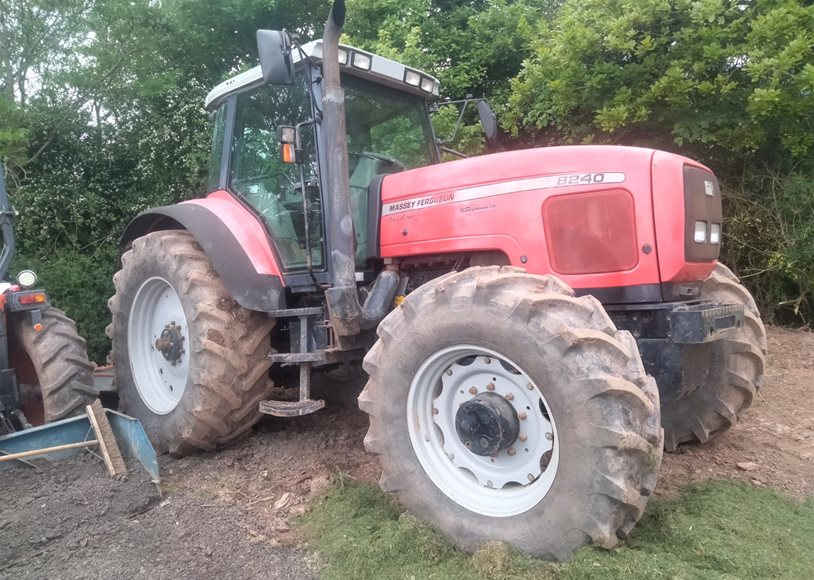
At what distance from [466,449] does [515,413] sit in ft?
0.99

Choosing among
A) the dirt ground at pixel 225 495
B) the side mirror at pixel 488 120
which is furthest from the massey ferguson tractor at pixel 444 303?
the side mirror at pixel 488 120

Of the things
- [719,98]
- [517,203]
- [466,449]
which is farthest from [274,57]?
[719,98]

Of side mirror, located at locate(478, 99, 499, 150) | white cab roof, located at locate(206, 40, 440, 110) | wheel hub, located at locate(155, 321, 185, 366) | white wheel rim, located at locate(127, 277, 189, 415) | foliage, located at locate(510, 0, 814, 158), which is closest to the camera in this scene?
white cab roof, located at locate(206, 40, 440, 110)

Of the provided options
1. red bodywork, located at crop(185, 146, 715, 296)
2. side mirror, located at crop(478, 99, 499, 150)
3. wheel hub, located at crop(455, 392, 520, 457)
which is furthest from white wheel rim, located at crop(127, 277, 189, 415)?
side mirror, located at crop(478, 99, 499, 150)

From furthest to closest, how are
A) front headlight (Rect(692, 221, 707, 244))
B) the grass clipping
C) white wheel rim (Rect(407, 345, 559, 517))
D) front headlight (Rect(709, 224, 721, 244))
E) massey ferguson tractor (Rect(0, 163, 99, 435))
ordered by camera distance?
massey ferguson tractor (Rect(0, 163, 99, 435)) < front headlight (Rect(709, 224, 721, 244)) < front headlight (Rect(692, 221, 707, 244)) < white wheel rim (Rect(407, 345, 559, 517)) < the grass clipping

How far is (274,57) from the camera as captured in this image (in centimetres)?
321

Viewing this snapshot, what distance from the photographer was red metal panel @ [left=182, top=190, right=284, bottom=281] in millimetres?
3963

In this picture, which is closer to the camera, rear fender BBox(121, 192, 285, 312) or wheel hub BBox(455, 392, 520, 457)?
wheel hub BBox(455, 392, 520, 457)

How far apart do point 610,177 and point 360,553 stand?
2.02 meters

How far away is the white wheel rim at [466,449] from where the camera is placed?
2.62 meters

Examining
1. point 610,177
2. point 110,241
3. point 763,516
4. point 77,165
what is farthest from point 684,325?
point 77,165

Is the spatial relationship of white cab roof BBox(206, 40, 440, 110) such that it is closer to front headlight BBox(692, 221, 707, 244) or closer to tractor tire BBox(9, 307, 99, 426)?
tractor tire BBox(9, 307, 99, 426)

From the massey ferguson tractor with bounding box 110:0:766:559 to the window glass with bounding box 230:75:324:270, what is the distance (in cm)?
2

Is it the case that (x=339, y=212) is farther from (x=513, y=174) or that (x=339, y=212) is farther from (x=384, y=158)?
(x=513, y=174)
